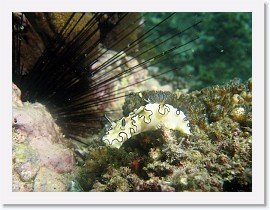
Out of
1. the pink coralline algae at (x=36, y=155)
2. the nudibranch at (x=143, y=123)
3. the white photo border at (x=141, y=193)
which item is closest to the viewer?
the white photo border at (x=141, y=193)

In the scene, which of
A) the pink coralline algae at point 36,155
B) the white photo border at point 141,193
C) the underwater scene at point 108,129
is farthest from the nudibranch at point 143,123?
the pink coralline algae at point 36,155

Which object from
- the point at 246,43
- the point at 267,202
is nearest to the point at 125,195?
the point at 267,202

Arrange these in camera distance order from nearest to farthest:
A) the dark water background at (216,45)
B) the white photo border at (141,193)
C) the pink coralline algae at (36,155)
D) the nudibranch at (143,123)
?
the white photo border at (141,193) < the nudibranch at (143,123) < the pink coralline algae at (36,155) < the dark water background at (216,45)

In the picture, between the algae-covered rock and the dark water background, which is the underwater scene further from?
the dark water background

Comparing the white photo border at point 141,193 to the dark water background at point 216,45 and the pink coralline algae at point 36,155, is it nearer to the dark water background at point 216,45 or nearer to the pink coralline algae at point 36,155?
the pink coralline algae at point 36,155

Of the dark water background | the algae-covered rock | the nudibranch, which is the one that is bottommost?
the algae-covered rock

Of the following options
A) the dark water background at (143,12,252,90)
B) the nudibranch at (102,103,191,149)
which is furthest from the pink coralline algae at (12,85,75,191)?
the dark water background at (143,12,252,90)

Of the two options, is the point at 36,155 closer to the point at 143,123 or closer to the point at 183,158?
the point at 143,123

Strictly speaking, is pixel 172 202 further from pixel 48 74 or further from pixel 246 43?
pixel 246 43
